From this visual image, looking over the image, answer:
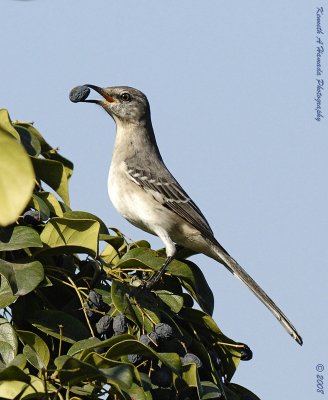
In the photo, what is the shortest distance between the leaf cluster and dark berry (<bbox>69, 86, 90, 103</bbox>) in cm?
225

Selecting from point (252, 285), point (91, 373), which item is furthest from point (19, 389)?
point (252, 285)

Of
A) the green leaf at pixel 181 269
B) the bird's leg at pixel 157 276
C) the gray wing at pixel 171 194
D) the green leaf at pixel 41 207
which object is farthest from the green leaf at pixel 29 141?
the gray wing at pixel 171 194

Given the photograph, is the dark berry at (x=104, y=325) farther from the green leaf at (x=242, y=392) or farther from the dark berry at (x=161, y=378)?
the green leaf at (x=242, y=392)

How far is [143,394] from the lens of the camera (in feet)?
9.21

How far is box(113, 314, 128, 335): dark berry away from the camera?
3.38m

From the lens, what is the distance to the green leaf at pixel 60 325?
10.6ft

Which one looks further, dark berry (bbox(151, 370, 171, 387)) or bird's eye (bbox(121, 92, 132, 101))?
bird's eye (bbox(121, 92, 132, 101))

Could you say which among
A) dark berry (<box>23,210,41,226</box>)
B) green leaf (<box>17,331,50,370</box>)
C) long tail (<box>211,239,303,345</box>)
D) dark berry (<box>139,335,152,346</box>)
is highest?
dark berry (<box>23,210,41,226</box>)

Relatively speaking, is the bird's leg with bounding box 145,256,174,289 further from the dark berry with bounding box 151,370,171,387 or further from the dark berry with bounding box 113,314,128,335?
the dark berry with bounding box 151,370,171,387

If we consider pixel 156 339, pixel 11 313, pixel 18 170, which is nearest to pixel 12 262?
pixel 11 313

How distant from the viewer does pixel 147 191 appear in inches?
273

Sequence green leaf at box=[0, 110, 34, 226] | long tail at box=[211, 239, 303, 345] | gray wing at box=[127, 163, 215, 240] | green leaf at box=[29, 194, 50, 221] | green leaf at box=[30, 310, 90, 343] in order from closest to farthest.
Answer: green leaf at box=[0, 110, 34, 226] → green leaf at box=[30, 310, 90, 343] → green leaf at box=[29, 194, 50, 221] → long tail at box=[211, 239, 303, 345] → gray wing at box=[127, 163, 215, 240]

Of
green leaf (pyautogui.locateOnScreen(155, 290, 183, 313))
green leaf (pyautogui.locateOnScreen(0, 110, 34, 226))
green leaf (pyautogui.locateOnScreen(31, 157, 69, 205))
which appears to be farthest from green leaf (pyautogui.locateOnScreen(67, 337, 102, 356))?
green leaf (pyautogui.locateOnScreen(0, 110, 34, 226))

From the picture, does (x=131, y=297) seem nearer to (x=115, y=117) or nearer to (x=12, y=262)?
(x=12, y=262)
